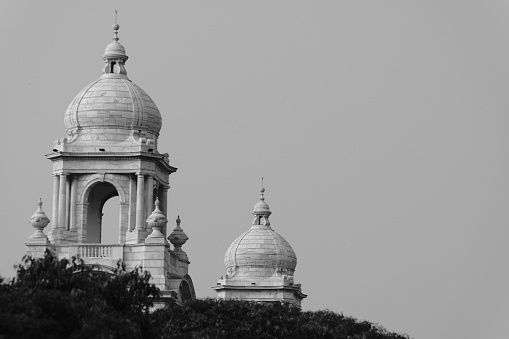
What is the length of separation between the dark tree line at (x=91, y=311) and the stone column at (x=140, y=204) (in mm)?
8064

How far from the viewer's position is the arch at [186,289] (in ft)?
425

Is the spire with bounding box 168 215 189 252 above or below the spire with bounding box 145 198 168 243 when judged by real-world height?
above

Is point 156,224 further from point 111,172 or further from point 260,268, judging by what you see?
point 260,268

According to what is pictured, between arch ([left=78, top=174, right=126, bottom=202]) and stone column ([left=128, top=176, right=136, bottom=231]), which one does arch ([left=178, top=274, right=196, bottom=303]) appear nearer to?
stone column ([left=128, top=176, right=136, bottom=231])

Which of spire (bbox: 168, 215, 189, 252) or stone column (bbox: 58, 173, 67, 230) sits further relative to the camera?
spire (bbox: 168, 215, 189, 252)

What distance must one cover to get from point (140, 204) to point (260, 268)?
41562mm

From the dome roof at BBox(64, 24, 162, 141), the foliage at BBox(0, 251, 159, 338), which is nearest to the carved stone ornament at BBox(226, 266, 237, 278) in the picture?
the dome roof at BBox(64, 24, 162, 141)

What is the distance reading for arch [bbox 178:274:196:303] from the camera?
5098 inches

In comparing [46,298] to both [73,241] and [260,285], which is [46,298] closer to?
[73,241]

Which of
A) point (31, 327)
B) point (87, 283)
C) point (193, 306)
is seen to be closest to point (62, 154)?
point (193, 306)

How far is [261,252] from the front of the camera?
167875 millimetres

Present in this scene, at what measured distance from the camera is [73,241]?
418 ft

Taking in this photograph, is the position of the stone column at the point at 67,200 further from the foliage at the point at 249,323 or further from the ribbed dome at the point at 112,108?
the foliage at the point at 249,323

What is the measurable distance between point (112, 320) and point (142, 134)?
1509 inches
